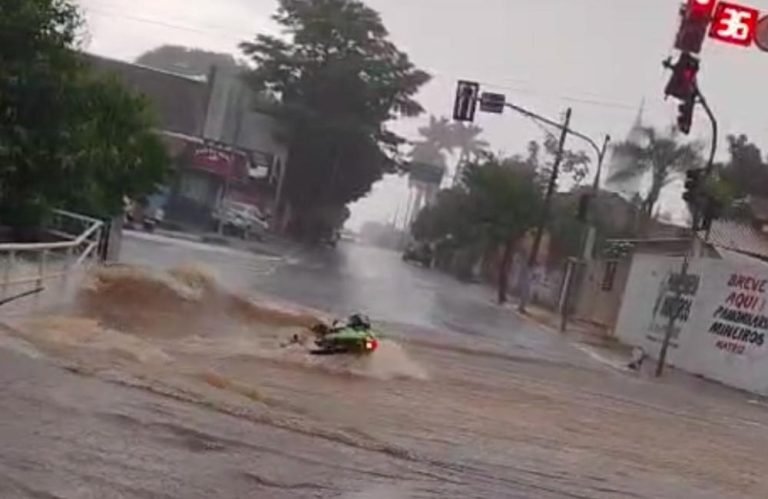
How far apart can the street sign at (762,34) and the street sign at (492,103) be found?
17.6 metres

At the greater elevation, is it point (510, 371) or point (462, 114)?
point (462, 114)

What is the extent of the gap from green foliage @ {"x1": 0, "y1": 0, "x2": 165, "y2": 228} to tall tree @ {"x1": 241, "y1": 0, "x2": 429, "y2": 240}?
25.8 m

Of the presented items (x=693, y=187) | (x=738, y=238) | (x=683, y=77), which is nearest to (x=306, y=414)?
(x=683, y=77)

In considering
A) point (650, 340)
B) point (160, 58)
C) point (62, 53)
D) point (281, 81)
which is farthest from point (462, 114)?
point (160, 58)

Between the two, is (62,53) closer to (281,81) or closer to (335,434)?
(335,434)

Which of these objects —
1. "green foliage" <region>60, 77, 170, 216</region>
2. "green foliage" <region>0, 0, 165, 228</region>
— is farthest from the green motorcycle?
"green foliage" <region>60, 77, 170, 216</region>

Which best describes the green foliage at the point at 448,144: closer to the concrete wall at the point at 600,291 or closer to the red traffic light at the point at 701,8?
the concrete wall at the point at 600,291

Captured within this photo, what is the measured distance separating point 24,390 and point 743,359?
21.0 metres

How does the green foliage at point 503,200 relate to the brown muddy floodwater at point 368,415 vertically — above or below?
above

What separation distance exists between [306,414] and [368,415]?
38.5 inches

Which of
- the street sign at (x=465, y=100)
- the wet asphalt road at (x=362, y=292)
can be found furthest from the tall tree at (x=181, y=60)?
the street sign at (x=465, y=100)

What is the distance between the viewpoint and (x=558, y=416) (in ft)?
55.3

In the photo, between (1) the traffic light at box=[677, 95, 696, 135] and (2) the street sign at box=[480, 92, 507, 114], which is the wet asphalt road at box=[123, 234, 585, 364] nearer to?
(2) the street sign at box=[480, 92, 507, 114]

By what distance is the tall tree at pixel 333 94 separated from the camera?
175ft
